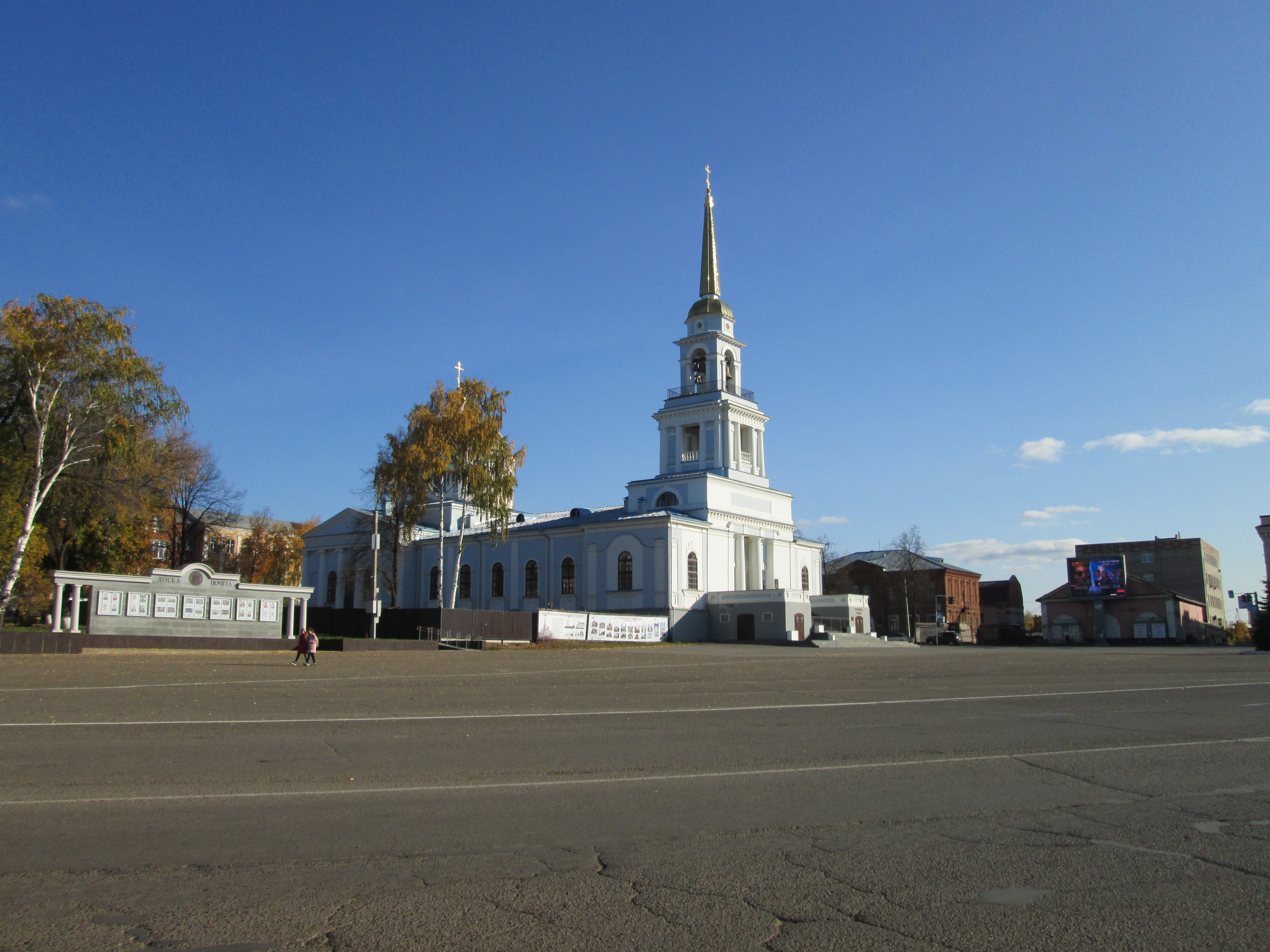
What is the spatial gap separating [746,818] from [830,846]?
3.35 feet

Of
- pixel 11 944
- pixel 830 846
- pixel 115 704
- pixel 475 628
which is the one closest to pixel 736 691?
pixel 115 704

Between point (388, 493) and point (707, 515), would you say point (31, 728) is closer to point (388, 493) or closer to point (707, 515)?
point (388, 493)

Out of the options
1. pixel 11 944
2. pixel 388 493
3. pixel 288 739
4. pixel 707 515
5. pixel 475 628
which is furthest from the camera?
pixel 707 515

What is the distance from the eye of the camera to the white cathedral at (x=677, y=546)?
193 feet

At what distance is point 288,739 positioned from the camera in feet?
37.3

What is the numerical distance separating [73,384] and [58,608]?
870 centimetres

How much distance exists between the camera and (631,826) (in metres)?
6.91

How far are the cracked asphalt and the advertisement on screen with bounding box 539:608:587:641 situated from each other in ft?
104

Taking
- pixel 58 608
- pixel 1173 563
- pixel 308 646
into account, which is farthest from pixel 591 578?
pixel 1173 563

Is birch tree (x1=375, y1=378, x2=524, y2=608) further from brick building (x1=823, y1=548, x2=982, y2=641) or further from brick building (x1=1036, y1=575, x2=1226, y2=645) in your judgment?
brick building (x1=1036, y1=575, x2=1226, y2=645)

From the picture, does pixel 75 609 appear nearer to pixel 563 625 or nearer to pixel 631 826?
pixel 563 625

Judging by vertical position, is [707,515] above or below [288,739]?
above

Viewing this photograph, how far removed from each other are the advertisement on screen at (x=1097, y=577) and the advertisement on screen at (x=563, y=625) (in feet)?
186

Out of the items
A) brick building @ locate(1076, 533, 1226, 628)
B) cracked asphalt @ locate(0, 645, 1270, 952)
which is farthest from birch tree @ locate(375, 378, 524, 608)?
brick building @ locate(1076, 533, 1226, 628)
